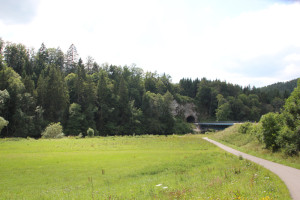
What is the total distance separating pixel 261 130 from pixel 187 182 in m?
20.3

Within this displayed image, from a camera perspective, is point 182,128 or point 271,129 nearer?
point 271,129

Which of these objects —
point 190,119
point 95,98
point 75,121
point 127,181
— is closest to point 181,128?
point 190,119

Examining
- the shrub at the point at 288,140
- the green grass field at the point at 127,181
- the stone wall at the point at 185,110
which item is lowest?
the green grass field at the point at 127,181

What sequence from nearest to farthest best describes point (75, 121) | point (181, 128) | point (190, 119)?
point (75, 121)
point (181, 128)
point (190, 119)

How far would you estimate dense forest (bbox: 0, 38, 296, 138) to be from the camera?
78438 mm

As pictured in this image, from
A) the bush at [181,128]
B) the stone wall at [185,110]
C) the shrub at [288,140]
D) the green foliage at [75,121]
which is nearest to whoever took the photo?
the shrub at [288,140]

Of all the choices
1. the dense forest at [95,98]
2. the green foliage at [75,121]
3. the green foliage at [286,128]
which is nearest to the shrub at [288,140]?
the green foliage at [286,128]

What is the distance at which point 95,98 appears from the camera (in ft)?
328

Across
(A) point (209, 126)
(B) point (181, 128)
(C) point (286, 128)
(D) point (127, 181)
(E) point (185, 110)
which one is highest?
(E) point (185, 110)

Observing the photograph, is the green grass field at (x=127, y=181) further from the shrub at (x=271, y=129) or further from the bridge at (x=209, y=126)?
the bridge at (x=209, y=126)

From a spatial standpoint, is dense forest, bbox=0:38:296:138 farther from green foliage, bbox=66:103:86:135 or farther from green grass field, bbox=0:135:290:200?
green grass field, bbox=0:135:290:200

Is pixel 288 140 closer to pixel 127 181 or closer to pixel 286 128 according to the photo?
pixel 286 128

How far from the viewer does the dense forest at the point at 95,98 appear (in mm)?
78438

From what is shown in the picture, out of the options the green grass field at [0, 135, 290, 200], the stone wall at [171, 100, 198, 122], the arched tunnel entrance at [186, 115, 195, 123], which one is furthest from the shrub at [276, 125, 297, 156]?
the arched tunnel entrance at [186, 115, 195, 123]
